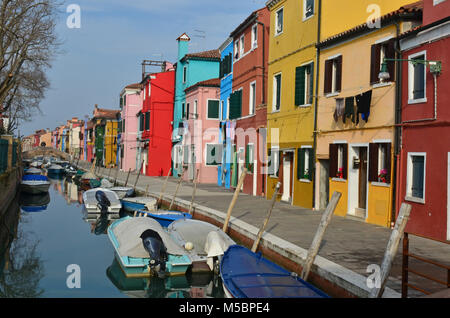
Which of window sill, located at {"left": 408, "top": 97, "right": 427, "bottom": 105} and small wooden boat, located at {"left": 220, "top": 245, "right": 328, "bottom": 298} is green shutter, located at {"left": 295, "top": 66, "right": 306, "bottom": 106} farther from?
small wooden boat, located at {"left": 220, "top": 245, "right": 328, "bottom": 298}

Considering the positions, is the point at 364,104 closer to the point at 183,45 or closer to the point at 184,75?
the point at 184,75

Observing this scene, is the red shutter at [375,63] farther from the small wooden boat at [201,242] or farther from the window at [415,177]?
the small wooden boat at [201,242]

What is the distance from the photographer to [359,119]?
50.7 ft

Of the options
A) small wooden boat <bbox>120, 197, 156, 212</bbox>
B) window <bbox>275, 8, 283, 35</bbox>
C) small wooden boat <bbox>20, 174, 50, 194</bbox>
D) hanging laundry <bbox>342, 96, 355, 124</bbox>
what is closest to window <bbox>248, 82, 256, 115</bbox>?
window <bbox>275, 8, 283, 35</bbox>

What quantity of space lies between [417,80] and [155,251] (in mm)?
8297

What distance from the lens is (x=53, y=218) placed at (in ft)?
79.6

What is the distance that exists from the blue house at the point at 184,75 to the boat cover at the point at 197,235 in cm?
2451

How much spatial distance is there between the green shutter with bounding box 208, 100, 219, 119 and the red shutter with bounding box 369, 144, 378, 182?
21990 mm

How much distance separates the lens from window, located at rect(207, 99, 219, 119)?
35688 millimetres

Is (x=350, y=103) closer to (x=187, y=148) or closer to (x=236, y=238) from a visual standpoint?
(x=236, y=238)

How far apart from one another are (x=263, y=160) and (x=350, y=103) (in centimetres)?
861

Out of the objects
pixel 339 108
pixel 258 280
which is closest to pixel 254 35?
Result: pixel 339 108

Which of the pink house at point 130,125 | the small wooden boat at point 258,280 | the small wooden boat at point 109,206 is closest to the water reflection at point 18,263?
the small wooden boat at point 109,206

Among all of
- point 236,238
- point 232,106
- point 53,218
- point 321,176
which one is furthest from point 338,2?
point 53,218
